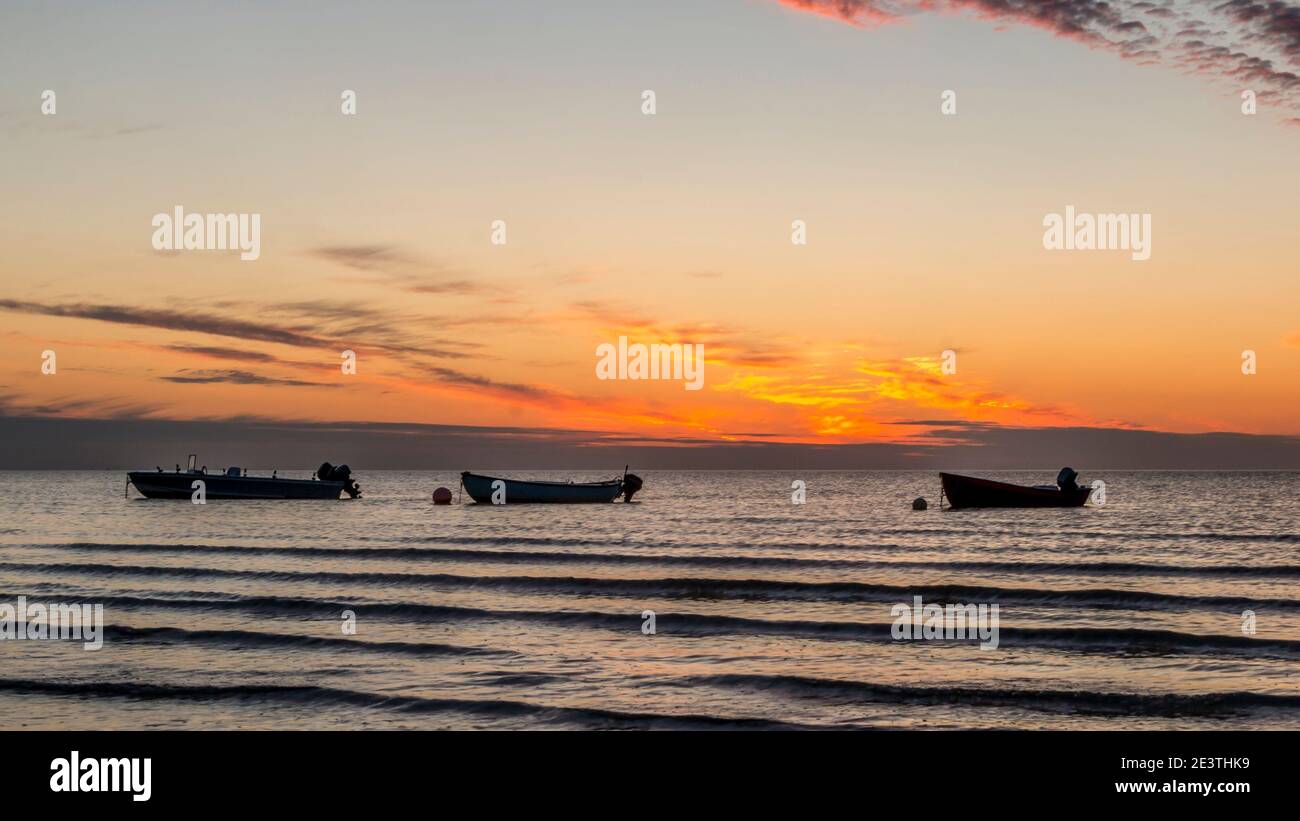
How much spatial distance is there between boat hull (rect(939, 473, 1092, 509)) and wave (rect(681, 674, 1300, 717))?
62.6 m

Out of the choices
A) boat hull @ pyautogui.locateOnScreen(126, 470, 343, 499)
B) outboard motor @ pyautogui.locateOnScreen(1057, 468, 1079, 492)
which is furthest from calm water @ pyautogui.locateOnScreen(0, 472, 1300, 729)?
boat hull @ pyautogui.locateOnScreen(126, 470, 343, 499)

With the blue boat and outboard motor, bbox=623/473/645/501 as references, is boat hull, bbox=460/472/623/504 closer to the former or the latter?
the blue boat

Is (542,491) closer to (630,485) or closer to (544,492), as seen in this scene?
(544,492)

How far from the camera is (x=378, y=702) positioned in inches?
664

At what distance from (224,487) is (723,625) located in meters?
79.9

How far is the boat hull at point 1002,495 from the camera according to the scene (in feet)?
261

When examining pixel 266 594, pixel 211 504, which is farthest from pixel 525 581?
pixel 211 504

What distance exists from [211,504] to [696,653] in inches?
3268

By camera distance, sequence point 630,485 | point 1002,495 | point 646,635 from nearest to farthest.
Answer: point 646,635
point 1002,495
point 630,485

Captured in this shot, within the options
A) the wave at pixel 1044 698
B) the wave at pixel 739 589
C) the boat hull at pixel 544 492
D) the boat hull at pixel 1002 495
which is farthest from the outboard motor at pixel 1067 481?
the wave at pixel 1044 698

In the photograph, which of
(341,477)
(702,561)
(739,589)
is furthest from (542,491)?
(739,589)
